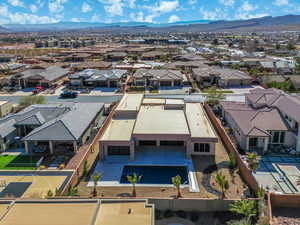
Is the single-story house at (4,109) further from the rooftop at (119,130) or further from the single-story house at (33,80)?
the single-story house at (33,80)

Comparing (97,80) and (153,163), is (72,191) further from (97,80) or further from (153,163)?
(97,80)

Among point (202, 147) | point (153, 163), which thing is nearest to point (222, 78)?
point (202, 147)

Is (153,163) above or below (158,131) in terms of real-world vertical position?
below

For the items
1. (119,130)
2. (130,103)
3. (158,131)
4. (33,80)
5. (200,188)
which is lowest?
(200,188)

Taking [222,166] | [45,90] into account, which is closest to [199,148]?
[222,166]

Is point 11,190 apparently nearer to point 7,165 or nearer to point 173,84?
point 7,165

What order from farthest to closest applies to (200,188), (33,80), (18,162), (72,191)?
(33,80) → (18,162) → (200,188) → (72,191)
